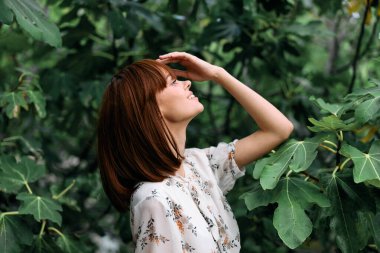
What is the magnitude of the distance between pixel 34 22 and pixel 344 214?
126cm

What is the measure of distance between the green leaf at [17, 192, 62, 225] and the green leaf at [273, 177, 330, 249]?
2.73ft

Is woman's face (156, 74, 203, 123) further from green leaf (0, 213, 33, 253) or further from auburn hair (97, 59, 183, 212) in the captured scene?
green leaf (0, 213, 33, 253)

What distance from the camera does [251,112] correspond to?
2.03 m

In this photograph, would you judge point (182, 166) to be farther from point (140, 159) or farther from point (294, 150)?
point (294, 150)

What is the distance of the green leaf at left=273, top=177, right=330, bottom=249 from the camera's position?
1.84m

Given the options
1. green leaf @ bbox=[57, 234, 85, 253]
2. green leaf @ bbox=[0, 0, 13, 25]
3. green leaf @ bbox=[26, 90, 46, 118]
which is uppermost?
green leaf @ bbox=[0, 0, 13, 25]

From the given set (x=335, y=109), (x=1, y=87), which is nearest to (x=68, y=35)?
(x=1, y=87)

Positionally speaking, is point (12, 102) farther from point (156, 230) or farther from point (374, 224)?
point (374, 224)

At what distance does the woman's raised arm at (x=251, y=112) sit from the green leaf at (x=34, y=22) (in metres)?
0.52

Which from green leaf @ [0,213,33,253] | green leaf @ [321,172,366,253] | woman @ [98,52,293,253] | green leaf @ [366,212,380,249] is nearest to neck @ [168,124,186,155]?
woman @ [98,52,293,253]

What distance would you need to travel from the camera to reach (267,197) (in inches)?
78.2

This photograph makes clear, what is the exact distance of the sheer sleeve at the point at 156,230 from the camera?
1.72m

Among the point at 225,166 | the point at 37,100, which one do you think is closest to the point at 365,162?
the point at 225,166

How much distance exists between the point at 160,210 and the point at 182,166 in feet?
0.90
